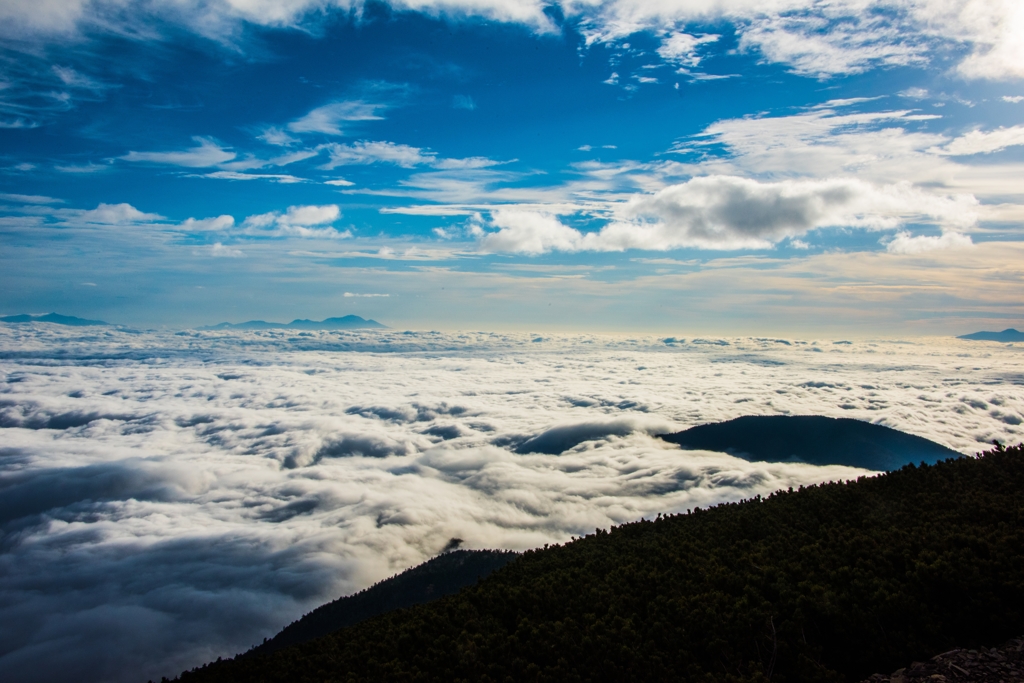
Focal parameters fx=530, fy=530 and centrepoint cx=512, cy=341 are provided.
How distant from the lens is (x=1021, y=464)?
51.7m

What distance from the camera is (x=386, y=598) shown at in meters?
176

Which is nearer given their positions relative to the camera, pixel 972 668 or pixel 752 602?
pixel 972 668

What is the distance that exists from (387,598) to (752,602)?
543ft

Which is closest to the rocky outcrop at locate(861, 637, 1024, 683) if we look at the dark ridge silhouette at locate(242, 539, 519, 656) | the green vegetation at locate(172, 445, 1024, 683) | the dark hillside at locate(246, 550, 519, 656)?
the green vegetation at locate(172, 445, 1024, 683)

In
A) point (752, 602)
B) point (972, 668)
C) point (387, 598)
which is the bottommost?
point (387, 598)

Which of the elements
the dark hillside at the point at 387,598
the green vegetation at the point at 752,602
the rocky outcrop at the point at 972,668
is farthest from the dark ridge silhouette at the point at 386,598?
the rocky outcrop at the point at 972,668

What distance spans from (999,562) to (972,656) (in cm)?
1187

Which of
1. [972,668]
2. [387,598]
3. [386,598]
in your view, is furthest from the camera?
[387,598]

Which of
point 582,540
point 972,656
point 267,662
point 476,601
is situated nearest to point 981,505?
point 972,656

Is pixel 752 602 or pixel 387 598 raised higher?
pixel 752 602

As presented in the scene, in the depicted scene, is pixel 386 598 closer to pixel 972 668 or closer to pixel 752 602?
pixel 752 602

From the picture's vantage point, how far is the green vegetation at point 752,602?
29.8 meters

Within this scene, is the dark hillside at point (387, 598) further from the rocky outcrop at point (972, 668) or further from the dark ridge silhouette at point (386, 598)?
the rocky outcrop at point (972, 668)

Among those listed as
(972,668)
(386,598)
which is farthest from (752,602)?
(386,598)
